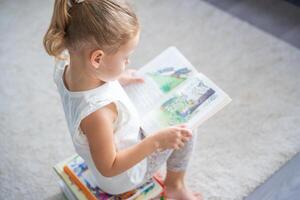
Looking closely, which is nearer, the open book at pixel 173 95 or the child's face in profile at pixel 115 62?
the child's face in profile at pixel 115 62

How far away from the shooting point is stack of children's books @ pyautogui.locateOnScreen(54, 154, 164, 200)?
994 mm

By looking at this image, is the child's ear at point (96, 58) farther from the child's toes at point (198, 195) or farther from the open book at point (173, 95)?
the child's toes at point (198, 195)

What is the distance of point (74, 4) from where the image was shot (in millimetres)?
751

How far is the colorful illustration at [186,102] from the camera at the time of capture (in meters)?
0.96

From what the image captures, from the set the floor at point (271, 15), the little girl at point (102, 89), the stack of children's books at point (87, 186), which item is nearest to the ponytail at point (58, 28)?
the little girl at point (102, 89)

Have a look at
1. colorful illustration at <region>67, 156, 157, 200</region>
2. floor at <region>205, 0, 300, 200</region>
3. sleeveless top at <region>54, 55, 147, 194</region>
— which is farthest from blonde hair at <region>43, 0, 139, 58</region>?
floor at <region>205, 0, 300, 200</region>

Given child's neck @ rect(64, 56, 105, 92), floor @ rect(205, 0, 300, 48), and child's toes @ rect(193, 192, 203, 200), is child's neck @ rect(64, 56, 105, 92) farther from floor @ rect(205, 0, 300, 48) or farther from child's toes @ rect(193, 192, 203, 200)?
floor @ rect(205, 0, 300, 48)

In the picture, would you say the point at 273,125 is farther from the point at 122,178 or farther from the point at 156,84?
the point at 122,178

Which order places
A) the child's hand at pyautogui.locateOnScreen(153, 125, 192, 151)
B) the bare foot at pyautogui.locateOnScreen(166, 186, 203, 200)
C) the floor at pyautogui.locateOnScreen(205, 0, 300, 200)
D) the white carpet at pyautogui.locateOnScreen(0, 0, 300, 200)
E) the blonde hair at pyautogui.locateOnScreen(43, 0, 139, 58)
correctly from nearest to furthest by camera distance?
the blonde hair at pyautogui.locateOnScreen(43, 0, 139, 58)
the child's hand at pyautogui.locateOnScreen(153, 125, 192, 151)
the bare foot at pyautogui.locateOnScreen(166, 186, 203, 200)
the white carpet at pyautogui.locateOnScreen(0, 0, 300, 200)
the floor at pyautogui.locateOnScreen(205, 0, 300, 200)

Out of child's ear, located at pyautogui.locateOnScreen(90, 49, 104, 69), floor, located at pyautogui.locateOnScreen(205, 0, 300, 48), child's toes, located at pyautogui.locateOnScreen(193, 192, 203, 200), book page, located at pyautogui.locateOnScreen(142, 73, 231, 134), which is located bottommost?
child's toes, located at pyautogui.locateOnScreen(193, 192, 203, 200)

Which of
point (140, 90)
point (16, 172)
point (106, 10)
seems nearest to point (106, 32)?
point (106, 10)

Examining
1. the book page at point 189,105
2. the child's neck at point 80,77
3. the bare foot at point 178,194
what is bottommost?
the bare foot at point 178,194

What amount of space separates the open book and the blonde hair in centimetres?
27

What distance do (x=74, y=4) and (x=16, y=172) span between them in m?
0.76
